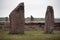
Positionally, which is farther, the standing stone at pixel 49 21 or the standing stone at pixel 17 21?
the standing stone at pixel 49 21

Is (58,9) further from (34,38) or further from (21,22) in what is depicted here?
(21,22)

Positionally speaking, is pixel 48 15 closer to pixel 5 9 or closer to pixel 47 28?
pixel 47 28

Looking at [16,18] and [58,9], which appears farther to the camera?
[16,18]

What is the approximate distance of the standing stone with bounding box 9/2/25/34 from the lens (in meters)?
9.26

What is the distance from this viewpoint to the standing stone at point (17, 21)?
364 inches

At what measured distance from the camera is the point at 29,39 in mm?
7395

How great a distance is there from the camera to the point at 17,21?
942cm

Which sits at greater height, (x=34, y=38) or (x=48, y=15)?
(x=48, y=15)

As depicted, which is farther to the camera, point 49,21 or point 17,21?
point 49,21

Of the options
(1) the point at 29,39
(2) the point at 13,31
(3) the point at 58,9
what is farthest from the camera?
(2) the point at 13,31

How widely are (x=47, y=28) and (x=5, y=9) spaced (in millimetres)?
2913

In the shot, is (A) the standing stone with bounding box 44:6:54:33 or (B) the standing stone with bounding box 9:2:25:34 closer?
(B) the standing stone with bounding box 9:2:25:34

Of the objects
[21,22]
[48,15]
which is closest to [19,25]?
[21,22]

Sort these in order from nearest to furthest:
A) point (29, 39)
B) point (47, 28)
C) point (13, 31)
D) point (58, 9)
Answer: point (29, 39)
point (58, 9)
point (13, 31)
point (47, 28)
